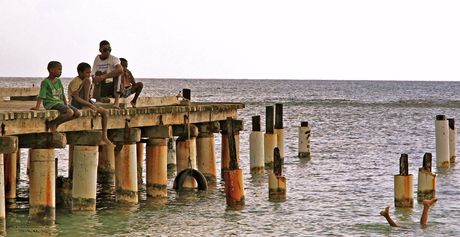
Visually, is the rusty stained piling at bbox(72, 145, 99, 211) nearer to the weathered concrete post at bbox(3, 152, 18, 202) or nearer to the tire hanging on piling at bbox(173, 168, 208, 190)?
the tire hanging on piling at bbox(173, 168, 208, 190)

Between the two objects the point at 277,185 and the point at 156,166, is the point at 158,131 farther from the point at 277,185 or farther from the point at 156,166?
the point at 277,185

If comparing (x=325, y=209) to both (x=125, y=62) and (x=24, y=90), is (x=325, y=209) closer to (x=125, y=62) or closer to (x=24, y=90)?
(x=125, y=62)

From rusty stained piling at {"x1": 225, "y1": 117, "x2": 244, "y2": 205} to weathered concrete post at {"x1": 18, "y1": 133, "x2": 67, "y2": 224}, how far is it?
10.7ft

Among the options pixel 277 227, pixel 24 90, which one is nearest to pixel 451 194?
pixel 277 227

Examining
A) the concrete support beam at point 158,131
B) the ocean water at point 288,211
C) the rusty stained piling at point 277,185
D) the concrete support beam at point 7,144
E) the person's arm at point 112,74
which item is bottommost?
the ocean water at point 288,211

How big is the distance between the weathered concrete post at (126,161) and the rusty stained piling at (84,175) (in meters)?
1.02

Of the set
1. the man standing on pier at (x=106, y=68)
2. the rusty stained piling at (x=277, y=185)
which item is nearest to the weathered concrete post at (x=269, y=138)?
the rusty stained piling at (x=277, y=185)

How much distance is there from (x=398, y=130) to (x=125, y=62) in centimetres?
2679

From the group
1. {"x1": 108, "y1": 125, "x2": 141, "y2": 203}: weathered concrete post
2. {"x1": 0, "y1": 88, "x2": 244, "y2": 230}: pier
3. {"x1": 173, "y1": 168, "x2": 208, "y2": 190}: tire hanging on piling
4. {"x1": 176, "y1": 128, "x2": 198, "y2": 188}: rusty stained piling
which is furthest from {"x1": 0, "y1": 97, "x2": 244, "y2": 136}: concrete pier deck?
{"x1": 173, "y1": 168, "x2": 208, "y2": 190}: tire hanging on piling

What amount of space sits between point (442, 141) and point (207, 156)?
26.2 feet

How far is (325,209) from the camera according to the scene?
45.7 feet

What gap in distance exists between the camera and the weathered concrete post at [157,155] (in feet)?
45.1

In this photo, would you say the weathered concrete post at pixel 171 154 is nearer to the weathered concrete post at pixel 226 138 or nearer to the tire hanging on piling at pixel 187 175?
the weathered concrete post at pixel 226 138

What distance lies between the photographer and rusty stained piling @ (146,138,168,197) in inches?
542
